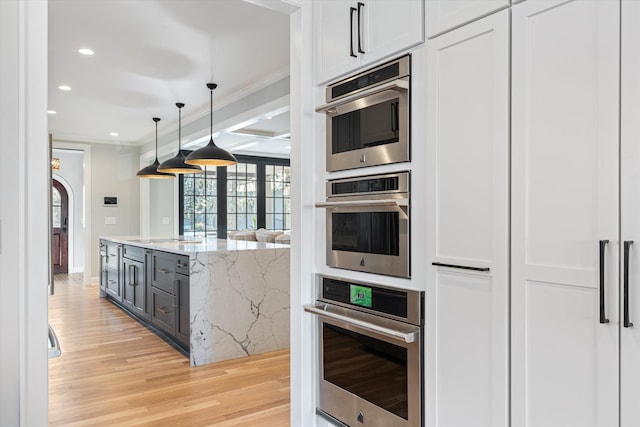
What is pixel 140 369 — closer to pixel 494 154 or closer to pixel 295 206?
pixel 295 206

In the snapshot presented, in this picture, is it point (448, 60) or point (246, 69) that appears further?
point (246, 69)

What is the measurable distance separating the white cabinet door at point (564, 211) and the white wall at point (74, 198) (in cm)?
1030

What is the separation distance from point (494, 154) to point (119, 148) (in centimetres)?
822

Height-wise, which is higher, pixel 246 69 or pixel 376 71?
pixel 246 69

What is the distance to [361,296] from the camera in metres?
1.99

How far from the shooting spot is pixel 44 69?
1.55 m

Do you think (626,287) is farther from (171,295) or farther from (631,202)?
(171,295)

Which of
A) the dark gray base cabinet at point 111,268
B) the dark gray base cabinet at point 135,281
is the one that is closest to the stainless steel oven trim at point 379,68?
the dark gray base cabinet at point 135,281

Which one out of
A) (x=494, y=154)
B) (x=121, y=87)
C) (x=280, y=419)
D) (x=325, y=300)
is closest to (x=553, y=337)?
(x=494, y=154)

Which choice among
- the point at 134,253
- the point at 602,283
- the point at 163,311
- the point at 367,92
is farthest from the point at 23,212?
the point at 134,253

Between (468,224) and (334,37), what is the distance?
1.10 meters

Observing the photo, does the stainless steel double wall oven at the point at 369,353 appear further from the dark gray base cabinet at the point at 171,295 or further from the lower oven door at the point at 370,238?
the dark gray base cabinet at the point at 171,295

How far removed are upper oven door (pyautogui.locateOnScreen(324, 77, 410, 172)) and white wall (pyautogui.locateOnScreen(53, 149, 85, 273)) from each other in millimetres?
9382

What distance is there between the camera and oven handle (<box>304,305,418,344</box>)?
171cm
